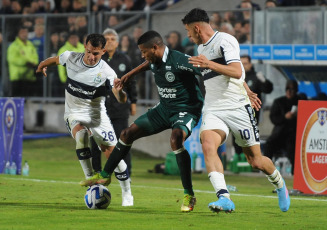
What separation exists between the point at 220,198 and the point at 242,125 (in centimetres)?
96

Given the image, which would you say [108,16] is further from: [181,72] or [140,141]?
[181,72]

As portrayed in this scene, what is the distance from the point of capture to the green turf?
9273 millimetres

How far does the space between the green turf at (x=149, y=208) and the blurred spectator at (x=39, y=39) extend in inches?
279

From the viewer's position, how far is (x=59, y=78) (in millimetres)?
23719

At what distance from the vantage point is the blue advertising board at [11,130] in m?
16.6

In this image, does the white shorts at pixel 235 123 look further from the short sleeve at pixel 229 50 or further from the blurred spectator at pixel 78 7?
the blurred spectator at pixel 78 7

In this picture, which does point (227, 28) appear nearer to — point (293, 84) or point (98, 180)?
point (293, 84)

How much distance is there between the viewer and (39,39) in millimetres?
23984

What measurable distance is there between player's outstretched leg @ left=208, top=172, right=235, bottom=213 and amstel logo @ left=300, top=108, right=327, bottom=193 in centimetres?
428

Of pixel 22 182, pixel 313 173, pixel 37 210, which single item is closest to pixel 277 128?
pixel 313 173

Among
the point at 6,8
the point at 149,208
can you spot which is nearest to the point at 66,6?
the point at 6,8

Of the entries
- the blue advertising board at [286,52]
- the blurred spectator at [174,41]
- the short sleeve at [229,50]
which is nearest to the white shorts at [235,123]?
the short sleeve at [229,50]

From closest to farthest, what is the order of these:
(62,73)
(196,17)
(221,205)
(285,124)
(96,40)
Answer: (221,205) → (196,17) → (96,40) → (285,124) → (62,73)

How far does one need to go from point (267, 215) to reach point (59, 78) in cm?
1413
